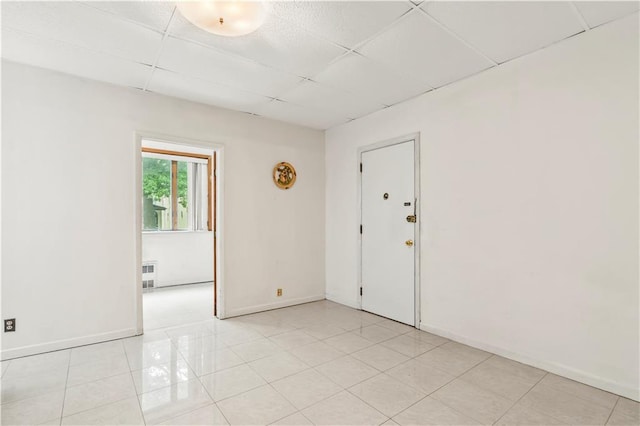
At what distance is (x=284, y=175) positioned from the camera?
4.41m

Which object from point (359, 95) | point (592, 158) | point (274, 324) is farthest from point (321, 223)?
→ point (592, 158)

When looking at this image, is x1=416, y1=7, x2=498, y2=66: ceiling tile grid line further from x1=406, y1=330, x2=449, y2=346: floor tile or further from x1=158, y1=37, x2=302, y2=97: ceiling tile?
x1=406, y1=330, x2=449, y2=346: floor tile

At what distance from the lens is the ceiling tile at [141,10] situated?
1.97 metres

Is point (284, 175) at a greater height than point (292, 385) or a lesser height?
greater

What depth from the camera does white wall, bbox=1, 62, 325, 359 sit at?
9.09ft

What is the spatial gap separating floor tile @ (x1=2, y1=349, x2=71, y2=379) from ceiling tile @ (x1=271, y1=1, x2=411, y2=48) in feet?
10.8

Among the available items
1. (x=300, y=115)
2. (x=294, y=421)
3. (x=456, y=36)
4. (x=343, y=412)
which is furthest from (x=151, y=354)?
(x=456, y=36)

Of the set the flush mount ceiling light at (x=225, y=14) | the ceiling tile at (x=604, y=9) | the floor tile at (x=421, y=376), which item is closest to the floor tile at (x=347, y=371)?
the floor tile at (x=421, y=376)

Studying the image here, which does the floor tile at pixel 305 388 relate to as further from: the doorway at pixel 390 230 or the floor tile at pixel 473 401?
the doorway at pixel 390 230

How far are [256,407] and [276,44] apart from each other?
2626mm

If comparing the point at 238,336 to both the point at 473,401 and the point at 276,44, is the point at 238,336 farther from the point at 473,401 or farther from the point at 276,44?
the point at 276,44

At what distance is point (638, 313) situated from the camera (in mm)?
Answer: 2105

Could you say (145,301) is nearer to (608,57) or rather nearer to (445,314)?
(445,314)

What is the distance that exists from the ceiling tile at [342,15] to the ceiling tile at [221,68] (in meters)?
0.76
